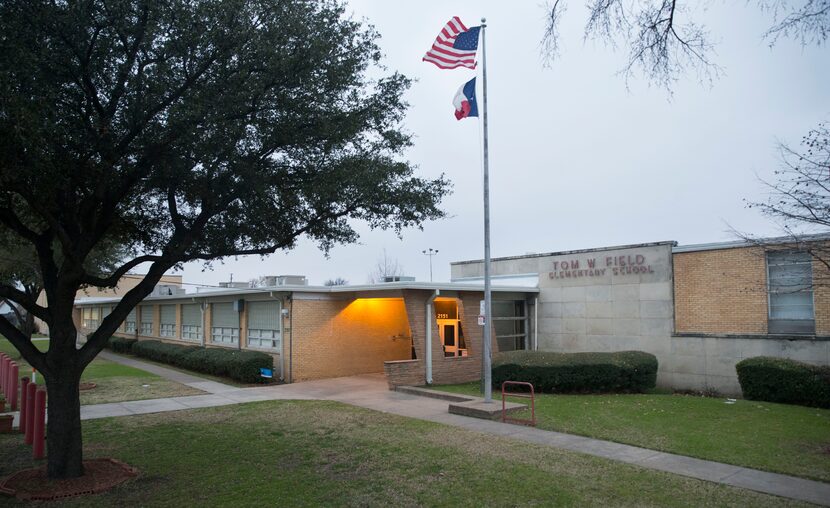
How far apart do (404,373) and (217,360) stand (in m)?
7.35

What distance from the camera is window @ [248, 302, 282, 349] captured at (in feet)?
68.6

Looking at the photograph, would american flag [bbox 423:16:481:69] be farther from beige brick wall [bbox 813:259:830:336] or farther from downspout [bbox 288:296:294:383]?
beige brick wall [bbox 813:259:830:336]

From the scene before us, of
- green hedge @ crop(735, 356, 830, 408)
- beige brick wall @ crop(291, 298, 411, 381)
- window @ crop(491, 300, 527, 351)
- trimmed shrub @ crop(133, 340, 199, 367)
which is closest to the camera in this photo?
green hedge @ crop(735, 356, 830, 408)

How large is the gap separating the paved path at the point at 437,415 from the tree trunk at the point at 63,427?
5.58 m

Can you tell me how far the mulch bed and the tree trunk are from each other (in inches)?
6.9

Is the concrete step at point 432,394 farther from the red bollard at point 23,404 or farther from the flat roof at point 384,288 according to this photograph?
the red bollard at point 23,404

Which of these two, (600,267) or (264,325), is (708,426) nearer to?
(600,267)

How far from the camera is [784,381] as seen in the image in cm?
1442

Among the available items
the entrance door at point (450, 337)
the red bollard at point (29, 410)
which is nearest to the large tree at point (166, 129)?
the red bollard at point (29, 410)

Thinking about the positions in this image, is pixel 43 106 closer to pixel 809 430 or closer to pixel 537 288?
pixel 809 430

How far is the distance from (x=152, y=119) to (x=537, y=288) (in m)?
16.3

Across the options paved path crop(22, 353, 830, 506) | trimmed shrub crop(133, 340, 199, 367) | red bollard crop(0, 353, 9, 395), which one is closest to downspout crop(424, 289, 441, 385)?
paved path crop(22, 353, 830, 506)

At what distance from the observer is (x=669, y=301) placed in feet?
61.5

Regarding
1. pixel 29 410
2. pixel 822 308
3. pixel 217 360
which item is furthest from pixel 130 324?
pixel 822 308
